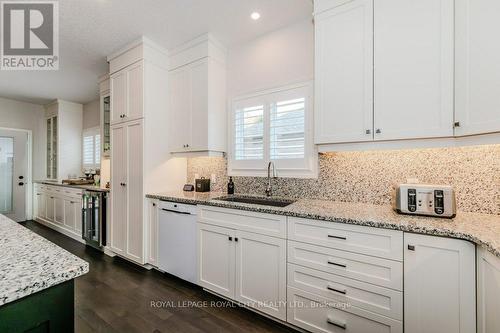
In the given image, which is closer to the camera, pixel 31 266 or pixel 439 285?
pixel 31 266

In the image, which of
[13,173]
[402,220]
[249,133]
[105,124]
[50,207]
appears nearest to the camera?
[402,220]

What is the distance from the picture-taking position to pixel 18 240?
3.13 feet

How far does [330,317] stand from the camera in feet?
5.13

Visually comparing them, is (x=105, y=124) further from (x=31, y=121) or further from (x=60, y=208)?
(x=31, y=121)

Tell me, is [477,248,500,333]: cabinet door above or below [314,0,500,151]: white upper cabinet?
below

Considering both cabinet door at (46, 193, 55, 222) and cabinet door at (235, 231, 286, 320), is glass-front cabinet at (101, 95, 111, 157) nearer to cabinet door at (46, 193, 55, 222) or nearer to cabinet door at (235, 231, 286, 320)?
cabinet door at (46, 193, 55, 222)

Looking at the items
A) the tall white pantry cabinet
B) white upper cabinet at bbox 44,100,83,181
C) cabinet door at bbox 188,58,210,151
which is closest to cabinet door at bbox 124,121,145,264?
the tall white pantry cabinet

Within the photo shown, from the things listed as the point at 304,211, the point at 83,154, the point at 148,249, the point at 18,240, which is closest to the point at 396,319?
the point at 304,211

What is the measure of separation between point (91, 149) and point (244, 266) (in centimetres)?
463

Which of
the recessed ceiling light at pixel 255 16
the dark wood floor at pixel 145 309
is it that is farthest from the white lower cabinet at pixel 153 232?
the recessed ceiling light at pixel 255 16

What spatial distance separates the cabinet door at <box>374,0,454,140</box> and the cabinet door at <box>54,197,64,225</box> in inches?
202

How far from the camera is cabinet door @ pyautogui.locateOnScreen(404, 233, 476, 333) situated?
1.21m

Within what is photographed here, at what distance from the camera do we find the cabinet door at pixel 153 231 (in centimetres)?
262

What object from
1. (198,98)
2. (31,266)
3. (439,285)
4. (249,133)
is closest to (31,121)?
(198,98)
